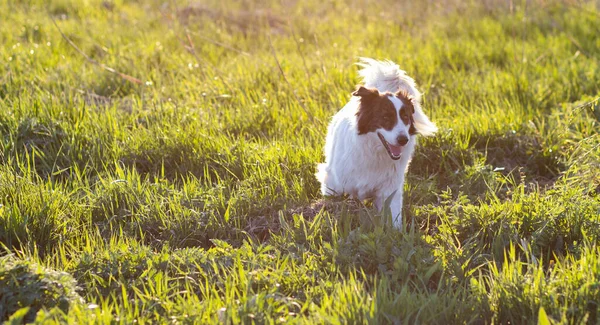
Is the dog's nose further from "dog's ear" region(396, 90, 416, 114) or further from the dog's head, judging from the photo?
"dog's ear" region(396, 90, 416, 114)

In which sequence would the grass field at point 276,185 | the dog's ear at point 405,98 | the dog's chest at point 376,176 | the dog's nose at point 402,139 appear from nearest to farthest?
1. the grass field at point 276,185
2. the dog's nose at point 402,139
3. the dog's ear at point 405,98
4. the dog's chest at point 376,176

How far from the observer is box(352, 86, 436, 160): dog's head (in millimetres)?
3740

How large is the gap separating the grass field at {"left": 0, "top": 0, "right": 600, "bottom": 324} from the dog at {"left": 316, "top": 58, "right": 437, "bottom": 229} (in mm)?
148

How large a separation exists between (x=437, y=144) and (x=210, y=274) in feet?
8.10

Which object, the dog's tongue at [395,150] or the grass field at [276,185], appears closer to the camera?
the grass field at [276,185]

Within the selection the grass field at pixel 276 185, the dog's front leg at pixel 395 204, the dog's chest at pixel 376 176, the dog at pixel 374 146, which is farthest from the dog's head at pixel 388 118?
the grass field at pixel 276 185

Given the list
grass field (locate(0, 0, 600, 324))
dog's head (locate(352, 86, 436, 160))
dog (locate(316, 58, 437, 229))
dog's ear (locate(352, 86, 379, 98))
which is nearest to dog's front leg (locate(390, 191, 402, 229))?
dog (locate(316, 58, 437, 229))

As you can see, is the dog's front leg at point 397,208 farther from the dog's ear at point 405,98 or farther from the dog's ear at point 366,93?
the dog's ear at point 366,93

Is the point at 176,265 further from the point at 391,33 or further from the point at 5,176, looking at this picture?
the point at 391,33

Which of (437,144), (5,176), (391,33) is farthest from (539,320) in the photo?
(391,33)

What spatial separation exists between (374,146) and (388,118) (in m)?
0.28

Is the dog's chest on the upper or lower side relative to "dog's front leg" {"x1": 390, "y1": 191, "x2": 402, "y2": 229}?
upper

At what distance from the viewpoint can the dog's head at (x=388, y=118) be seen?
374cm

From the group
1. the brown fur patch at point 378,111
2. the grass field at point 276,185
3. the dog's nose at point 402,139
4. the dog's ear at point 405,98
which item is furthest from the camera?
the dog's ear at point 405,98
